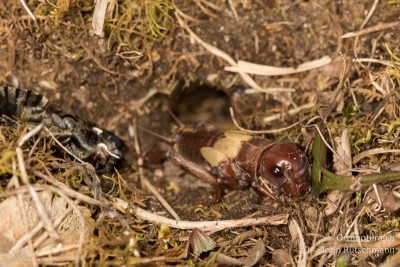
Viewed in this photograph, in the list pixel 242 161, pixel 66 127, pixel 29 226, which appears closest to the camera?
pixel 29 226

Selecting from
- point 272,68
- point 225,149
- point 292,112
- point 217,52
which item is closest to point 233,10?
point 217,52

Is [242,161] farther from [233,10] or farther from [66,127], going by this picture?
[66,127]

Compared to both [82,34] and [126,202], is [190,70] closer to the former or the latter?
[82,34]

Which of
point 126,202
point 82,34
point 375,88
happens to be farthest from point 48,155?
point 375,88

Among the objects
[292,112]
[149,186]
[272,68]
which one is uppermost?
[272,68]

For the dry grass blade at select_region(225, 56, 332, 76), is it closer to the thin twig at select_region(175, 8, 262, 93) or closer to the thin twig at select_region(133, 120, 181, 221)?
the thin twig at select_region(175, 8, 262, 93)

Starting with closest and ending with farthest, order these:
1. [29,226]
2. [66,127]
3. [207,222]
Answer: [29,226] → [207,222] → [66,127]

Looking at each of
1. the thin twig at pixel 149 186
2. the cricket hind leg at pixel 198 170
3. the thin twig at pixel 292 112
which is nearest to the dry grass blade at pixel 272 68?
the thin twig at pixel 292 112

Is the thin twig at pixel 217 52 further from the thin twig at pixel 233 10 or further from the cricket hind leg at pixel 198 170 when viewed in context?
the cricket hind leg at pixel 198 170
